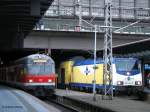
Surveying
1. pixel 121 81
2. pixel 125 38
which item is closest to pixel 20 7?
pixel 121 81

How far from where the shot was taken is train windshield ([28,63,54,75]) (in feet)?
113

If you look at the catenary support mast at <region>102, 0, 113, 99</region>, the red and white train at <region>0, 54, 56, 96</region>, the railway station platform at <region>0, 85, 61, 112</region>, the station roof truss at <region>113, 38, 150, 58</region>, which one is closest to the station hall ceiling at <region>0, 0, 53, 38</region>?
the red and white train at <region>0, 54, 56, 96</region>

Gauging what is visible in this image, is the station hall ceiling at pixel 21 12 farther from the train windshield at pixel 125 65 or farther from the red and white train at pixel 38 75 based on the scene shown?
the train windshield at pixel 125 65

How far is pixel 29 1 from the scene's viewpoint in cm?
2519

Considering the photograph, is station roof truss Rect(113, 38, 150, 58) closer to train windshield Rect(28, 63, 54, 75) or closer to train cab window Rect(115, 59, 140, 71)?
train cab window Rect(115, 59, 140, 71)

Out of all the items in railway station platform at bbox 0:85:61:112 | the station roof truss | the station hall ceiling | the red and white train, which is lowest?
railway station platform at bbox 0:85:61:112

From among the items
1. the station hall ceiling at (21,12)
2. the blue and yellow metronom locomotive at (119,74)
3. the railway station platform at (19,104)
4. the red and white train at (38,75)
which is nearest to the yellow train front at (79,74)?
the blue and yellow metronom locomotive at (119,74)

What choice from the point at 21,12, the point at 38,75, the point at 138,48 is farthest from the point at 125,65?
the point at 21,12

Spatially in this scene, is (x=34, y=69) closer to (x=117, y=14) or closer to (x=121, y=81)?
(x=121, y=81)

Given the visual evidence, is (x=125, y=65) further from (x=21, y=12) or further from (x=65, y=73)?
(x=65, y=73)

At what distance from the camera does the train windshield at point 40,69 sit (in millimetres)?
34500

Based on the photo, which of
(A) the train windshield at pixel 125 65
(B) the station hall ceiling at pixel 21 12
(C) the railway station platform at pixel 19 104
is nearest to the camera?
(C) the railway station platform at pixel 19 104

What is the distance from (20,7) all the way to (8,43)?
808 inches

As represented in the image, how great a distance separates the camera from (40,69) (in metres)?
34.7
